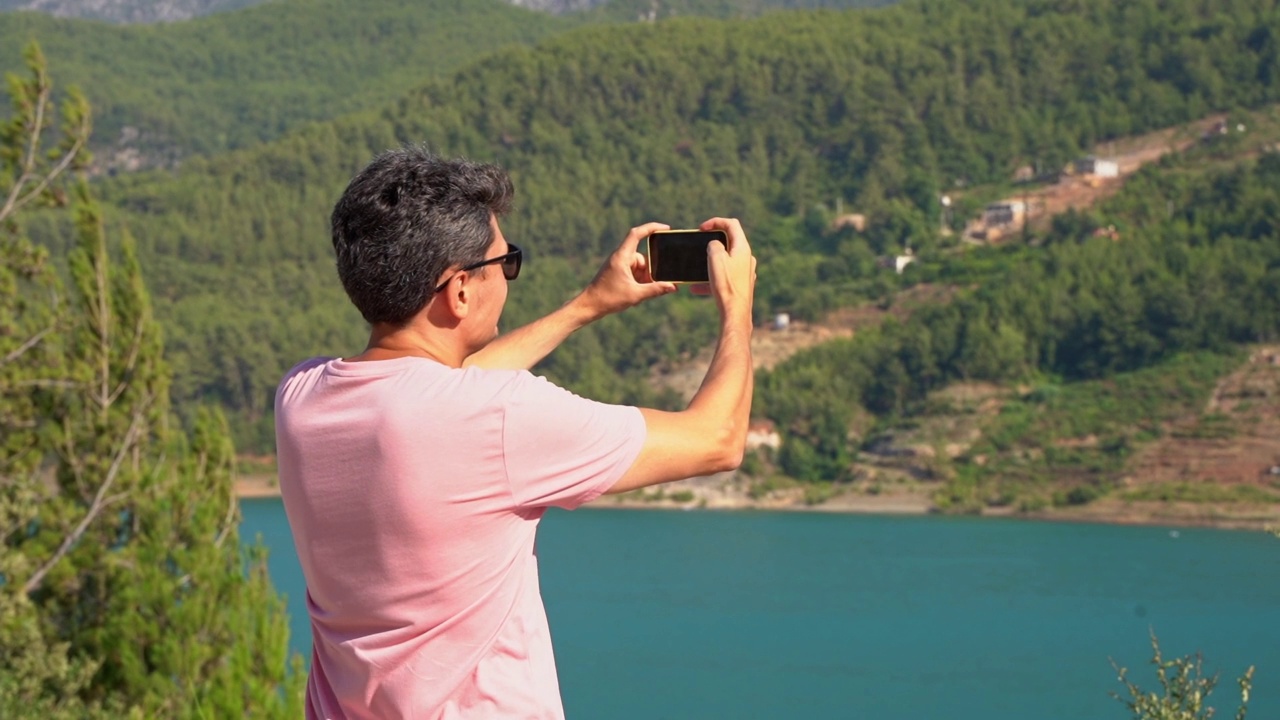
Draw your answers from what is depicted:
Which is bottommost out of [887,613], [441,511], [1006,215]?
[887,613]

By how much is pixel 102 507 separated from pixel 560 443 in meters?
8.74

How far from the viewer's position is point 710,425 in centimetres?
131

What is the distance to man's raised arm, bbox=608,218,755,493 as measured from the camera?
4.24 ft

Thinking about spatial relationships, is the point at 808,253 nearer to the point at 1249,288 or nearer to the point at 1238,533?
the point at 1249,288

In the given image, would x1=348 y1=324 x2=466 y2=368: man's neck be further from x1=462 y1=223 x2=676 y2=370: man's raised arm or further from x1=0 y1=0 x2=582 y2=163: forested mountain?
x1=0 y1=0 x2=582 y2=163: forested mountain

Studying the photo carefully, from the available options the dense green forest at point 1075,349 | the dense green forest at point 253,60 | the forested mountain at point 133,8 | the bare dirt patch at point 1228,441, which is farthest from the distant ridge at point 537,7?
the bare dirt patch at point 1228,441

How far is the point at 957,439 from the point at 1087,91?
2613cm

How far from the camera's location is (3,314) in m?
8.71

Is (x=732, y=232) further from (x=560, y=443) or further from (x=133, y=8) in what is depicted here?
(x=133, y=8)

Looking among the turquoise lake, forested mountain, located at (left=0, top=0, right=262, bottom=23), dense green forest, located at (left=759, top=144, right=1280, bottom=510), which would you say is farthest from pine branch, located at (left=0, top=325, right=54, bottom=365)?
forested mountain, located at (left=0, top=0, right=262, bottom=23)

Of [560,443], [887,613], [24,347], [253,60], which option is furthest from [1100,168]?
[253,60]

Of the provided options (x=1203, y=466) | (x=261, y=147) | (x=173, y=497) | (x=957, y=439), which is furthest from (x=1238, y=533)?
(x=261, y=147)

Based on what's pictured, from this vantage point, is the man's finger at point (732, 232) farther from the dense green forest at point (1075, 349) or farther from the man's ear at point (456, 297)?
the dense green forest at point (1075, 349)

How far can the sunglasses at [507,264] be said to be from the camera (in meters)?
1.33
